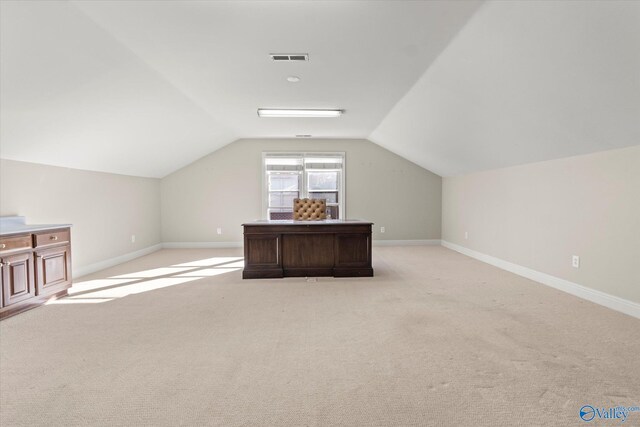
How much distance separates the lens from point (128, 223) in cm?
625

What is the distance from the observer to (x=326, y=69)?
144 inches

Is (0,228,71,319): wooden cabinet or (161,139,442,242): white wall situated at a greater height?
(161,139,442,242): white wall

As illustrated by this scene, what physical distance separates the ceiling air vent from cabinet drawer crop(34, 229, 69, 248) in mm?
3126

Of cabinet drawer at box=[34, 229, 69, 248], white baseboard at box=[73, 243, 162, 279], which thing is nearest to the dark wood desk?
cabinet drawer at box=[34, 229, 69, 248]

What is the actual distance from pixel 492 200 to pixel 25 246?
6448 mm

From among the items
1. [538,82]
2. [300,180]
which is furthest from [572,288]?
[300,180]

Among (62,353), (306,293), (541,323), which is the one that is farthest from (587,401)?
(62,353)

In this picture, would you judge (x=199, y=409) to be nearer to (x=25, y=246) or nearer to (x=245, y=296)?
(x=245, y=296)

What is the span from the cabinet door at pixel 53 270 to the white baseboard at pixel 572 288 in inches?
235

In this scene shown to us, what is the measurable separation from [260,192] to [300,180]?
99cm

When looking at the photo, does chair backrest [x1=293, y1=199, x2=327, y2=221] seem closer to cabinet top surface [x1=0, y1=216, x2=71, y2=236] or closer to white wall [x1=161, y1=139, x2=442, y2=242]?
white wall [x1=161, y1=139, x2=442, y2=242]

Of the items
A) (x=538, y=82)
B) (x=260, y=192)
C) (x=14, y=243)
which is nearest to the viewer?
(x=538, y=82)

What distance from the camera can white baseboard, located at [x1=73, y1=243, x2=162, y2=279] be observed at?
4.94 m

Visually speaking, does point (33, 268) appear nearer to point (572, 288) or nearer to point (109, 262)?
point (109, 262)
